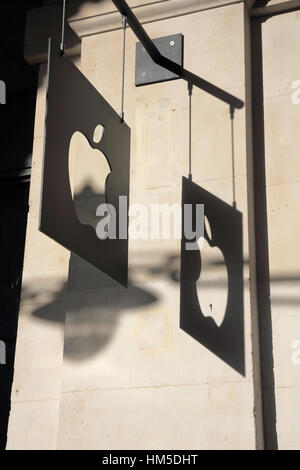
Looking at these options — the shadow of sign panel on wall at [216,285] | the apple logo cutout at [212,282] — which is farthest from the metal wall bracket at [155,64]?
the apple logo cutout at [212,282]

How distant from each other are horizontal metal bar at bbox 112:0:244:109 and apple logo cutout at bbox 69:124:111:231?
77cm

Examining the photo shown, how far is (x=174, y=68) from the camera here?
6.45 m

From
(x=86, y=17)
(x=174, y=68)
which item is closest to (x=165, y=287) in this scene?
(x=174, y=68)

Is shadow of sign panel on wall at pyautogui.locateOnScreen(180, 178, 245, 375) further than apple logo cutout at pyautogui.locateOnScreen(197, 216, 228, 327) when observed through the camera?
No

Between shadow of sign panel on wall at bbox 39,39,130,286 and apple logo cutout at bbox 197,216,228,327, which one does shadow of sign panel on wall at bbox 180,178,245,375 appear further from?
shadow of sign panel on wall at bbox 39,39,130,286

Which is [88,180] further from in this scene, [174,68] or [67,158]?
[67,158]

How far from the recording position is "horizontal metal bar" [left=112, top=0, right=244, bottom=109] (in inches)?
237

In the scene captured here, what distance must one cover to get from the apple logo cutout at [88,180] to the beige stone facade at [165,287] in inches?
0.8

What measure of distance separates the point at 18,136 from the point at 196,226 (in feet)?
9.45

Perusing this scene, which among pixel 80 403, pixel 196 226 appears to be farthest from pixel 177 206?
pixel 80 403

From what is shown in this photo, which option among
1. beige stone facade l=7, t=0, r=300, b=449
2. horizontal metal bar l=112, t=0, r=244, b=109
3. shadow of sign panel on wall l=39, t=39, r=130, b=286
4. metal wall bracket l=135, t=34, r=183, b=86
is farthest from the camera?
metal wall bracket l=135, t=34, r=183, b=86

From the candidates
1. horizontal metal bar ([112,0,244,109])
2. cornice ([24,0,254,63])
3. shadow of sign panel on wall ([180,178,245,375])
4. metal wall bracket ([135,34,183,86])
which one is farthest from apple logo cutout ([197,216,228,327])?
cornice ([24,0,254,63])

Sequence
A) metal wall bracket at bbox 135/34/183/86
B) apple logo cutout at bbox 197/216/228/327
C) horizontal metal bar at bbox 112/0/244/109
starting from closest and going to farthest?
apple logo cutout at bbox 197/216/228/327 < horizontal metal bar at bbox 112/0/244/109 < metal wall bracket at bbox 135/34/183/86

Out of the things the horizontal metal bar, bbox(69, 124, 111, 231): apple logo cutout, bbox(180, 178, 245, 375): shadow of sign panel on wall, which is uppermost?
the horizontal metal bar
